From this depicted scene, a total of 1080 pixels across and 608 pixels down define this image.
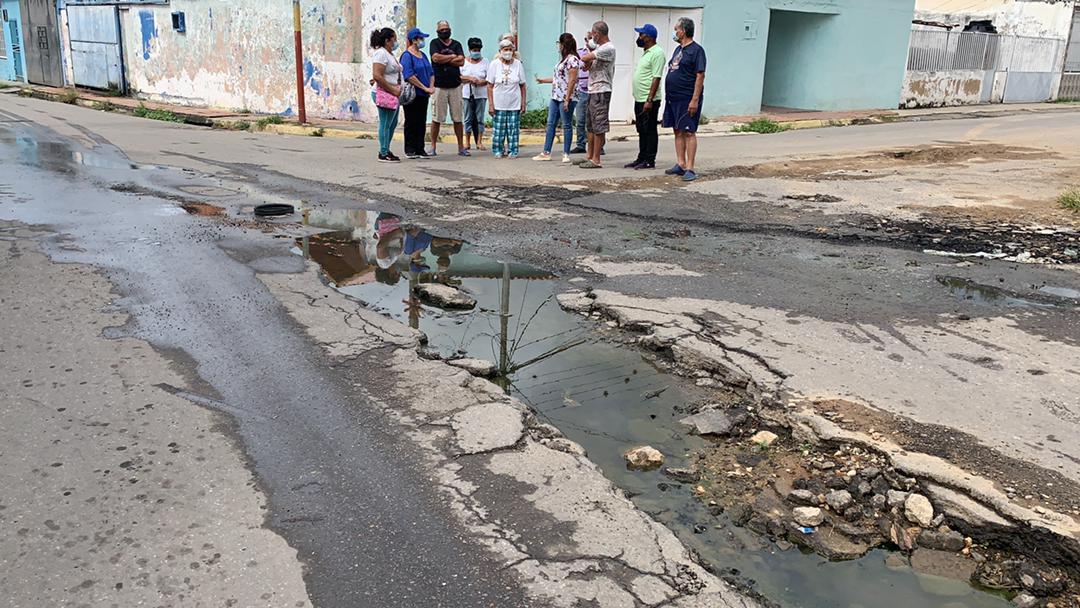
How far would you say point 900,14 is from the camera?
836 inches

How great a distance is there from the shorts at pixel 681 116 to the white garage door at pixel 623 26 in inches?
277

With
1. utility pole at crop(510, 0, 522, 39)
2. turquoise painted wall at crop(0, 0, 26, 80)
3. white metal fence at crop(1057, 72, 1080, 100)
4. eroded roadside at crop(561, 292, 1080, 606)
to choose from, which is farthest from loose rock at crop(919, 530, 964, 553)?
turquoise painted wall at crop(0, 0, 26, 80)

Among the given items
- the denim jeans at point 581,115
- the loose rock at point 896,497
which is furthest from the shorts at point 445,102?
the loose rock at point 896,497

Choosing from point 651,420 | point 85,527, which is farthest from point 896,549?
point 85,527

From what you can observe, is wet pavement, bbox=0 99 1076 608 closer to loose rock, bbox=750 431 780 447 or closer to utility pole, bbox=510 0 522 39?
loose rock, bbox=750 431 780 447

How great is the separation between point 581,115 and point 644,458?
8.97 metres

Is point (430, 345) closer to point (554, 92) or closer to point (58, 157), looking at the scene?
point (554, 92)

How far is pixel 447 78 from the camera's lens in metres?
12.1

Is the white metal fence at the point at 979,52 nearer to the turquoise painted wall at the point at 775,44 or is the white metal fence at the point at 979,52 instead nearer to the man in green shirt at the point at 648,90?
the turquoise painted wall at the point at 775,44

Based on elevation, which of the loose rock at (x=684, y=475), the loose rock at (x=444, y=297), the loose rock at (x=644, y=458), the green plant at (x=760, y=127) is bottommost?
the loose rock at (x=684, y=475)

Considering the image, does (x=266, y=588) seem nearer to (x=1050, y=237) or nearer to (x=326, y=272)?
(x=326, y=272)

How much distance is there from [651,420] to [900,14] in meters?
20.6

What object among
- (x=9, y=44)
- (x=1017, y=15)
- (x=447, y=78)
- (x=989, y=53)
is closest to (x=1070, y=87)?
(x=1017, y=15)

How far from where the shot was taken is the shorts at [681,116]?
9.88 m
